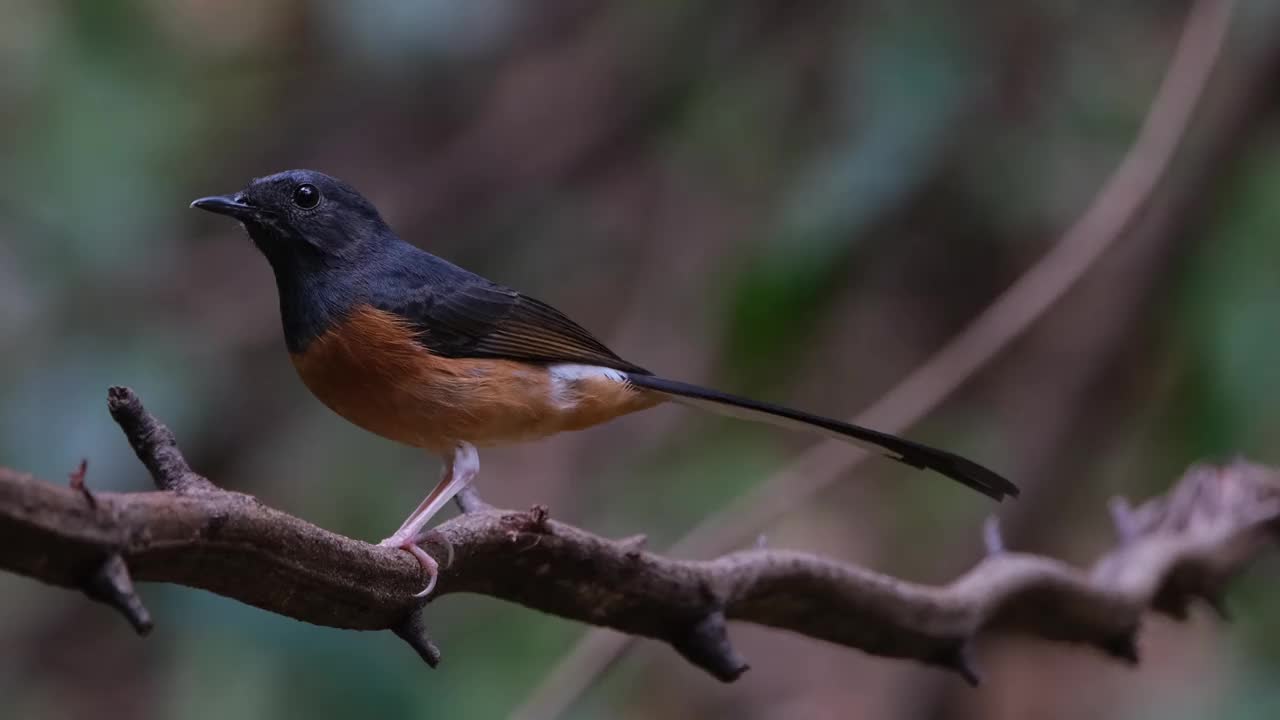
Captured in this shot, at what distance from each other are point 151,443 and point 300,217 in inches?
Answer: 60.2

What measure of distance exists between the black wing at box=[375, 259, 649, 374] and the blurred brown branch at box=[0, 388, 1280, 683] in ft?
1.48

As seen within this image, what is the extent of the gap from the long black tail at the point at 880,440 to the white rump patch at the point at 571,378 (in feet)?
0.96

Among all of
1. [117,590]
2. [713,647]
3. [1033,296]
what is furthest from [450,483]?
[1033,296]

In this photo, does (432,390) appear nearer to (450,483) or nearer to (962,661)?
(450,483)

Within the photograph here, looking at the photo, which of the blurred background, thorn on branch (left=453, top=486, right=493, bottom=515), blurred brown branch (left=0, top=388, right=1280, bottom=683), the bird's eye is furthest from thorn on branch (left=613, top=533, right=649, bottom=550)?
the blurred background

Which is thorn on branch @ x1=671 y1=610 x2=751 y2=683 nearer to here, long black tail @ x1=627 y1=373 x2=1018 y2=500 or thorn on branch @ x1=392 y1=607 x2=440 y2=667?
long black tail @ x1=627 y1=373 x2=1018 y2=500

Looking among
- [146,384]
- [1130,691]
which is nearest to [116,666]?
[146,384]

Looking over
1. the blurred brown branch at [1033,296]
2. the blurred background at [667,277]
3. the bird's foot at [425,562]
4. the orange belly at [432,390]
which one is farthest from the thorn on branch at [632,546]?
the blurred background at [667,277]

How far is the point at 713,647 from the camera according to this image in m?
2.62

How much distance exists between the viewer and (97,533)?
1.47 meters

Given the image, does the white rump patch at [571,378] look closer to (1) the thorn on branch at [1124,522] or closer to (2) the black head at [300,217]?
(2) the black head at [300,217]

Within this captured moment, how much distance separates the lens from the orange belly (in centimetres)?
306

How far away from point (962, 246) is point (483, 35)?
8.54 feet

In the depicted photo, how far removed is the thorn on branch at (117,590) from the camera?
1431mm
